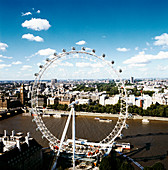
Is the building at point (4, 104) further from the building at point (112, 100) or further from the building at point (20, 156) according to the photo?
the building at point (20, 156)

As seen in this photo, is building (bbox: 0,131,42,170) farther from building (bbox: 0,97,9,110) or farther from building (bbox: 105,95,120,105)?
building (bbox: 0,97,9,110)

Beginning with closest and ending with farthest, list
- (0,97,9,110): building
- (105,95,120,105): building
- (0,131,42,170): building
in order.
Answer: (0,131,42,170): building < (105,95,120,105): building < (0,97,9,110): building

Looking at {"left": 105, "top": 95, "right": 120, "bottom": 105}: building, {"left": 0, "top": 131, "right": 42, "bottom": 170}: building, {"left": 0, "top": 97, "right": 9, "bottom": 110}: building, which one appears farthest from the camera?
{"left": 0, "top": 97, "right": 9, "bottom": 110}: building

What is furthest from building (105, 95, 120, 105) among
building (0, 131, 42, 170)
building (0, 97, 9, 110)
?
building (0, 131, 42, 170)

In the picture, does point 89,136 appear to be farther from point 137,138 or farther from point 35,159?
point 35,159

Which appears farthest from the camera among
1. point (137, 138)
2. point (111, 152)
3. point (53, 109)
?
point (53, 109)

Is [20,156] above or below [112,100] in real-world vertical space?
below

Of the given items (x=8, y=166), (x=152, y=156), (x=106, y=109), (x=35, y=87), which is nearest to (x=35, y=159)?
(x=8, y=166)

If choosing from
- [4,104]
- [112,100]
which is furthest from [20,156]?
[4,104]

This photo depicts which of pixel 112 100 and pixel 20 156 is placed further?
pixel 112 100

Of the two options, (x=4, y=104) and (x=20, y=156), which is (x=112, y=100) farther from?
(x=20, y=156)

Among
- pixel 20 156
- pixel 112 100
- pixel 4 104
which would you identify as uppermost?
pixel 112 100
